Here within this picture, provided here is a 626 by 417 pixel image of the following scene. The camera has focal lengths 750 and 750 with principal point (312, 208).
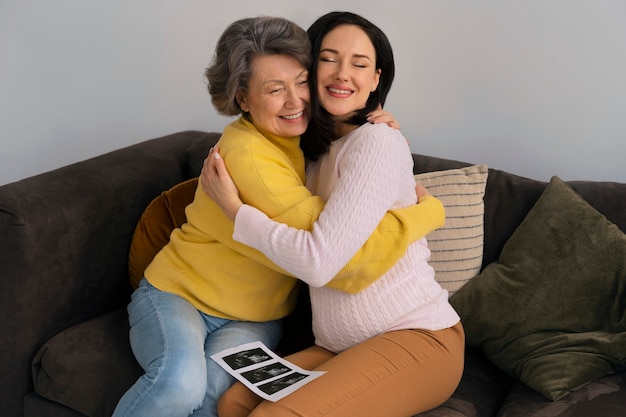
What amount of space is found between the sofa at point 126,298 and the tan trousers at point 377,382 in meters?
0.11

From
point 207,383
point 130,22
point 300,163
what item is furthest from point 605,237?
point 130,22

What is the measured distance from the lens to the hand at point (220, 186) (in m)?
1.78

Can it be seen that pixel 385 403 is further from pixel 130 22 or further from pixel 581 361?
pixel 130 22

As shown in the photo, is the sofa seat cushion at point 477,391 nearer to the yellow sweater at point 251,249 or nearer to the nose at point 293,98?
the yellow sweater at point 251,249

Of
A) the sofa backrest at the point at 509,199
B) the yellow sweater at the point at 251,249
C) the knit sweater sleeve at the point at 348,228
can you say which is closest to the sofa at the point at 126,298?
the sofa backrest at the point at 509,199

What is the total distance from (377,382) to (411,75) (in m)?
1.28

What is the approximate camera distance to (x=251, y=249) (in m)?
1.86

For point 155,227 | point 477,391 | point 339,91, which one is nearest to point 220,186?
point 339,91

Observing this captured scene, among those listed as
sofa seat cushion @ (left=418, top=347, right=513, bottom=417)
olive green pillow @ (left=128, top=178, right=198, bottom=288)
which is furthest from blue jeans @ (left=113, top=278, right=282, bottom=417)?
sofa seat cushion @ (left=418, top=347, right=513, bottom=417)

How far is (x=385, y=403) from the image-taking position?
1.69 m

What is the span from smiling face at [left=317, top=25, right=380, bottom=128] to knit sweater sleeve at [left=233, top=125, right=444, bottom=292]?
15 cm

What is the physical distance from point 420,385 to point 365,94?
735 mm

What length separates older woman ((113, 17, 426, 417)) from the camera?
5.85 ft

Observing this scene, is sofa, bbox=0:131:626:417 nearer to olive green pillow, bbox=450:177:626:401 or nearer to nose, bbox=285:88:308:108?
olive green pillow, bbox=450:177:626:401
